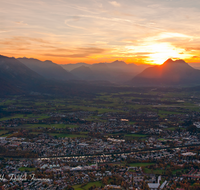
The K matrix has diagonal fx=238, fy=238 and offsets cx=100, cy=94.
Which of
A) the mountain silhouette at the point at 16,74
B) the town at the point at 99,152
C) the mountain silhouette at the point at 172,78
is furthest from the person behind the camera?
the mountain silhouette at the point at 172,78

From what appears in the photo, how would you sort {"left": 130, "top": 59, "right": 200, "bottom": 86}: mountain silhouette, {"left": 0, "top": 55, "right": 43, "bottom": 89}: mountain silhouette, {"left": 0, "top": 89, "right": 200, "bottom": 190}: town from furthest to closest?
{"left": 130, "top": 59, "right": 200, "bottom": 86}: mountain silhouette < {"left": 0, "top": 55, "right": 43, "bottom": 89}: mountain silhouette < {"left": 0, "top": 89, "right": 200, "bottom": 190}: town

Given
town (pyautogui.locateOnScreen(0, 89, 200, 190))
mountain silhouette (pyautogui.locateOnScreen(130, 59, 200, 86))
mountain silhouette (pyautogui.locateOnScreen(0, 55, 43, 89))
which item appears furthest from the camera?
mountain silhouette (pyautogui.locateOnScreen(130, 59, 200, 86))

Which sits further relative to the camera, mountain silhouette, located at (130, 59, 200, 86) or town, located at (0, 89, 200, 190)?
mountain silhouette, located at (130, 59, 200, 86)

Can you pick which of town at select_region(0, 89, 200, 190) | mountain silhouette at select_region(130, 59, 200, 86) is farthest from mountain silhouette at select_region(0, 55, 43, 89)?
mountain silhouette at select_region(130, 59, 200, 86)

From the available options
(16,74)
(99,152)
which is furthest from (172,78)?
(99,152)

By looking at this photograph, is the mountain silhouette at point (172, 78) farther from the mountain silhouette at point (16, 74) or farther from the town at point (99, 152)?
the town at point (99, 152)

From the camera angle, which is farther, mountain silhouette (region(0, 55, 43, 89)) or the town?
mountain silhouette (region(0, 55, 43, 89))

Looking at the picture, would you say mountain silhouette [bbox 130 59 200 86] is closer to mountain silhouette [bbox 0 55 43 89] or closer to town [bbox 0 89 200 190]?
mountain silhouette [bbox 0 55 43 89]

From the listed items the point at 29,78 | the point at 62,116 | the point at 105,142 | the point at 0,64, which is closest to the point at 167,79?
the point at 29,78

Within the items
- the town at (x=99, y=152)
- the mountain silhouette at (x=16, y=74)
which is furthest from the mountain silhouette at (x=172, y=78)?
the town at (x=99, y=152)

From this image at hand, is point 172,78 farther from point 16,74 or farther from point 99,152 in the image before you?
point 99,152

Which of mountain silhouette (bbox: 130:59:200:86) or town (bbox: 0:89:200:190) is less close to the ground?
mountain silhouette (bbox: 130:59:200:86)
